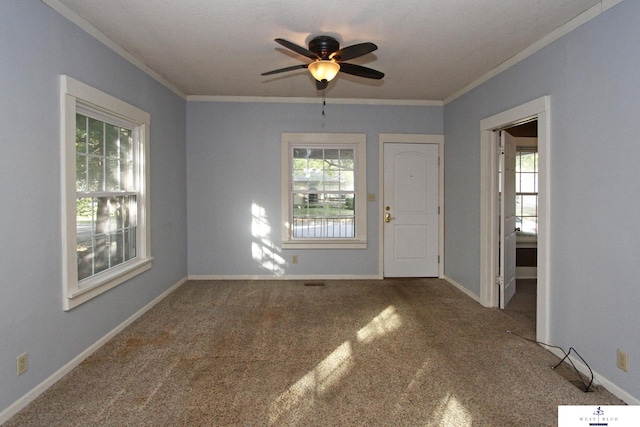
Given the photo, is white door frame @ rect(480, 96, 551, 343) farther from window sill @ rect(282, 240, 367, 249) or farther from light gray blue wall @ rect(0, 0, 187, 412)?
light gray blue wall @ rect(0, 0, 187, 412)

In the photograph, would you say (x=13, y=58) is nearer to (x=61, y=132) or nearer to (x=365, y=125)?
(x=61, y=132)

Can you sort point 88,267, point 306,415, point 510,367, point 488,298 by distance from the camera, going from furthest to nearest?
point 488,298, point 88,267, point 510,367, point 306,415

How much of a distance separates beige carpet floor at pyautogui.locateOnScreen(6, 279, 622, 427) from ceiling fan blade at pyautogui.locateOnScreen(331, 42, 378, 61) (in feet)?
7.78

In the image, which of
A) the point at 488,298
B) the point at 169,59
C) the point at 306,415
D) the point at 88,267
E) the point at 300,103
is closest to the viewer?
the point at 306,415

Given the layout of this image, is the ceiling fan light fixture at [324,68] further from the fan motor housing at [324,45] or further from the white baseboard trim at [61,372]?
the white baseboard trim at [61,372]

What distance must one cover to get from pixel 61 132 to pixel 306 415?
8.25ft

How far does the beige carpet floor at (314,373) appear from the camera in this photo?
77.4 inches

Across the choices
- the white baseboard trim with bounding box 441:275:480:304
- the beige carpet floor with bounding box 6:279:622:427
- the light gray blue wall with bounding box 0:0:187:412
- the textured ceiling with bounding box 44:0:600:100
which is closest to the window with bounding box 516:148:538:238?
the white baseboard trim with bounding box 441:275:480:304

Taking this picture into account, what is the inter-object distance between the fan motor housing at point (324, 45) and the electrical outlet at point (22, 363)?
2.94m

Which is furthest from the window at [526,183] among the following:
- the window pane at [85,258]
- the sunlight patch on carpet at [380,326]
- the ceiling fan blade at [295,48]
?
the window pane at [85,258]

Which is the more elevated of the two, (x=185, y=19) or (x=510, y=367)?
(x=185, y=19)

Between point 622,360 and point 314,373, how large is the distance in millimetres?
2007

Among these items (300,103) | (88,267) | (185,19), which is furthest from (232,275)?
(185,19)

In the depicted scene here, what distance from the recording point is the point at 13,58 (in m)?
1.98
